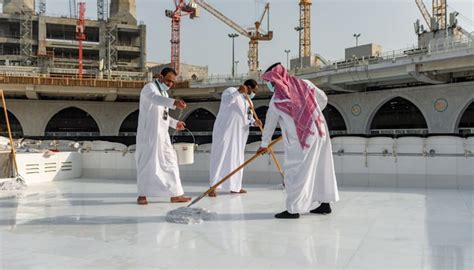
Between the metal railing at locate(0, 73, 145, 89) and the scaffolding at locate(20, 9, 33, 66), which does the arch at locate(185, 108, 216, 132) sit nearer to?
the metal railing at locate(0, 73, 145, 89)

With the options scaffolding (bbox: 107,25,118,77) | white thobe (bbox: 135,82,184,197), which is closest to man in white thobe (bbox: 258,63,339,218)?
white thobe (bbox: 135,82,184,197)

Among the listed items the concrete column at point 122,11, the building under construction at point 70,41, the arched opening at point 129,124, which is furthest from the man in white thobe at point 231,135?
the concrete column at point 122,11

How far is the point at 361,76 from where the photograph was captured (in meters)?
24.1

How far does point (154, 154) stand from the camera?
4.86 m

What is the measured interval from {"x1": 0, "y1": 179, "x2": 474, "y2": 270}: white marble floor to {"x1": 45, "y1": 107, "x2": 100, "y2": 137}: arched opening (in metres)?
35.9

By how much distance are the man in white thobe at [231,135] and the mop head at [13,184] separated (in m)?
3.23

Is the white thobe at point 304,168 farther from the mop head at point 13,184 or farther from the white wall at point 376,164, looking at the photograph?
the mop head at point 13,184

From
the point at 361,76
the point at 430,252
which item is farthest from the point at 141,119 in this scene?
the point at 361,76

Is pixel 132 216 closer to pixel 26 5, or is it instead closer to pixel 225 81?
pixel 225 81

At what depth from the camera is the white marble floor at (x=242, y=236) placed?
240cm

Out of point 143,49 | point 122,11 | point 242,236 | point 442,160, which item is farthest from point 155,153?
point 122,11

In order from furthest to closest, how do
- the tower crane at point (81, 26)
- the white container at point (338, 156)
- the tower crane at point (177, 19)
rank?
the tower crane at point (177, 19) → the tower crane at point (81, 26) → the white container at point (338, 156)

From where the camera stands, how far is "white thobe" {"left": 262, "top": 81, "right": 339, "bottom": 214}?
3797 millimetres

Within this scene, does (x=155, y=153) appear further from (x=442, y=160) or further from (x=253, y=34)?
(x=253, y=34)
